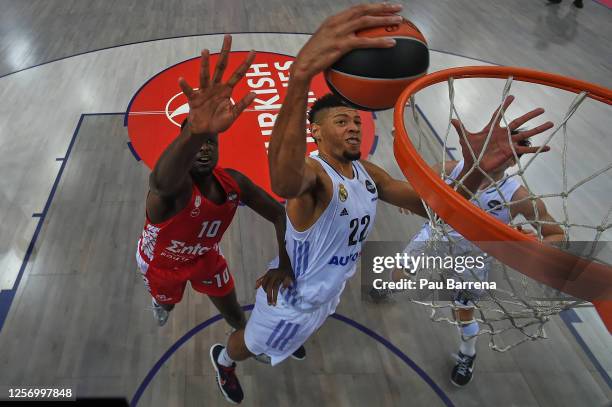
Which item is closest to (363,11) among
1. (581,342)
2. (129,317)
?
(129,317)

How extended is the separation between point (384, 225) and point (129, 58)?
4527 millimetres

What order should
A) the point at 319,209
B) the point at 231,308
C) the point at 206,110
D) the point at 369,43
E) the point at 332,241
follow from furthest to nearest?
1. the point at 231,308
2. the point at 332,241
3. the point at 319,209
4. the point at 206,110
5. the point at 369,43

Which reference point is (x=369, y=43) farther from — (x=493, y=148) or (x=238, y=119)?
(x=238, y=119)

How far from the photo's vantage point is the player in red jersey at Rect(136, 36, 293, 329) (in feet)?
5.08

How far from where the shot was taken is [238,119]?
495 cm

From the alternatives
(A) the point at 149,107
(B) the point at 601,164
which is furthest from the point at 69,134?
(B) the point at 601,164

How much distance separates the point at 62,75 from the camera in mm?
5723

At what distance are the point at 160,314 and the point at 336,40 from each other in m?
2.34

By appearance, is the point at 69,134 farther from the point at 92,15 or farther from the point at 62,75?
the point at 92,15

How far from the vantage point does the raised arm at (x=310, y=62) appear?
124cm

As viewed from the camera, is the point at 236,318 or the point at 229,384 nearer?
the point at 229,384

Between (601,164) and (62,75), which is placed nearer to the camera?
(601,164)

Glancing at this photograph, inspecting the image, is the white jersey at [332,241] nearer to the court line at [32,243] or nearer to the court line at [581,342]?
the court line at [581,342]

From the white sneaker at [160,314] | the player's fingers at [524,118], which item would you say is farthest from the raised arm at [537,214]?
the white sneaker at [160,314]
